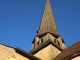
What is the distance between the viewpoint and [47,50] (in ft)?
57.7

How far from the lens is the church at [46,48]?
13.5 meters

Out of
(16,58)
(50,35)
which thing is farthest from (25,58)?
(50,35)

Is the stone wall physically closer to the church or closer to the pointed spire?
the church

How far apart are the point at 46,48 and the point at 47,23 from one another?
5474 millimetres

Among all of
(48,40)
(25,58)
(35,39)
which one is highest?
(25,58)

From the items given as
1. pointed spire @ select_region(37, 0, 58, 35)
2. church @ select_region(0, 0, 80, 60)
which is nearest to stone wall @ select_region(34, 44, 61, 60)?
church @ select_region(0, 0, 80, 60)

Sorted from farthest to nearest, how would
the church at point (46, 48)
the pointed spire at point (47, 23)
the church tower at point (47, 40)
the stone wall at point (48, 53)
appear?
the pointed spire at point (47, 23)
the church tower at point (47, 40)
the stone wall at point (48, 53)
the church at point (46, 48)

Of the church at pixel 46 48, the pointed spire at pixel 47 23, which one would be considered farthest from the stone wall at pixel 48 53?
the pointed spire at pixel 47 23

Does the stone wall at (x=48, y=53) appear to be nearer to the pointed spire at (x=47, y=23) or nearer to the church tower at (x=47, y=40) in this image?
the church tower at (x=47, y=40)

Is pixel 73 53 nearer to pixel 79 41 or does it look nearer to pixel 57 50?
pixel 79 41

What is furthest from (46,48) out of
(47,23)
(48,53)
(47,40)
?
(47,23)

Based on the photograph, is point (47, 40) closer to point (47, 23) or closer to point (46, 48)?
point (46, 48)

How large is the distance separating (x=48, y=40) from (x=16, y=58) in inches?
222

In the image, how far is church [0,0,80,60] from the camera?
13.5 metres
